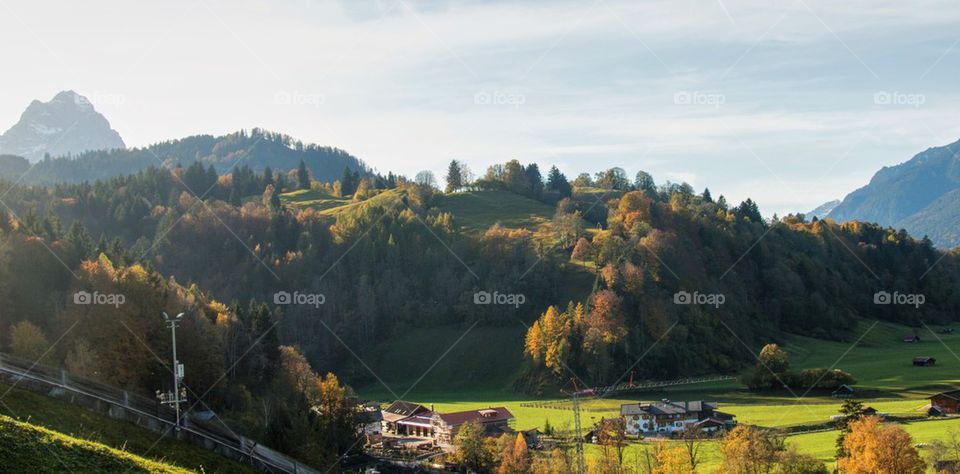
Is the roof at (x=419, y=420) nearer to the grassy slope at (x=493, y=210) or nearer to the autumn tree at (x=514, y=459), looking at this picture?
the autumn tree at (x=514, y=459)

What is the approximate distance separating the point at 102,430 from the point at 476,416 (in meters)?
50.0

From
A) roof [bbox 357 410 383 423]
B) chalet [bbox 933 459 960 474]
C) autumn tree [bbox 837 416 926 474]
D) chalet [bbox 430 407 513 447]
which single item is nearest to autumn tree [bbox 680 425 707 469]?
autumn tree [bbox 837 416 926 474]

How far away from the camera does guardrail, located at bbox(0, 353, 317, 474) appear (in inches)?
1166

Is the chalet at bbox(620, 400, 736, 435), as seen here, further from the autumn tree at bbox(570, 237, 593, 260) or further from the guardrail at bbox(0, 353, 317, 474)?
the autumn tree at bbox(570, 237, 593, 260)

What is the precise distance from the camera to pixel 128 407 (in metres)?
31.1

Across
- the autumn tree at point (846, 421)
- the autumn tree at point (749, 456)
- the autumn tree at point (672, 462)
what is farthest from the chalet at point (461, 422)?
the autumn tree at point (846, 421)

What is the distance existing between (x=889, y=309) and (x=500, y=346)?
76373mm

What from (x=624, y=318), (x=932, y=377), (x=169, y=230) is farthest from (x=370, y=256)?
(x=932, y=377)

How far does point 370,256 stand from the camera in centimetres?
13975

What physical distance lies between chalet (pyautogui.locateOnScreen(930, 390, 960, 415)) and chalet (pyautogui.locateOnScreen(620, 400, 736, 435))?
16303mm

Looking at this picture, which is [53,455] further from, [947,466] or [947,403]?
[947,403]

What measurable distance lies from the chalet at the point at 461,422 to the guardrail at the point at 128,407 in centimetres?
3905

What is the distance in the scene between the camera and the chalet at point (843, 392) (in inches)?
3267

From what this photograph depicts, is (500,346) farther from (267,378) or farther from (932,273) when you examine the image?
(932,273)
